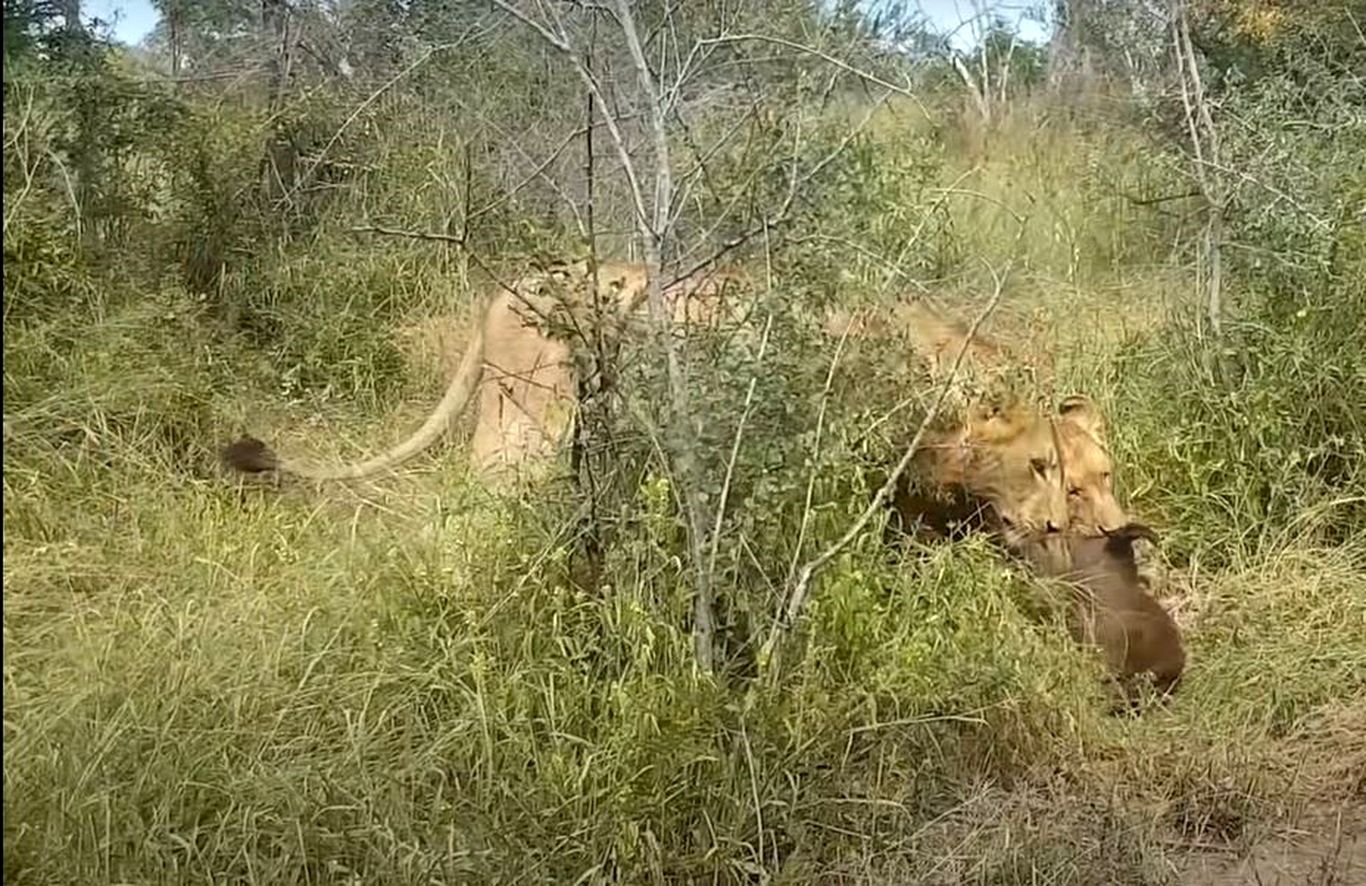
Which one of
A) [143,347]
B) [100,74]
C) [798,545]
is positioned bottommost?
[798,545]

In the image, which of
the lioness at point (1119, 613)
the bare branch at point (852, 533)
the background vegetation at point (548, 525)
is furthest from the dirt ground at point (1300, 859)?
the bare branch at point (852, 533)

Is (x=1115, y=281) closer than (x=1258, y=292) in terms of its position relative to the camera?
No

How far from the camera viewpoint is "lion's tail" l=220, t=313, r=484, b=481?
2.22 metres

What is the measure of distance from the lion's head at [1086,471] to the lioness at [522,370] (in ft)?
2.99

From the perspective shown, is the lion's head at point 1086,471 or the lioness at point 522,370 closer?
the lioness at point 522,370

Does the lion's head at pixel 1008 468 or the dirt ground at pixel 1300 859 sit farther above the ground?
the lion's head at pixel 1008 468

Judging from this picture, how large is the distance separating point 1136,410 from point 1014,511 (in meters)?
0.66

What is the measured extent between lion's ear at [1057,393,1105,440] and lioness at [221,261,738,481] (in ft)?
3.12

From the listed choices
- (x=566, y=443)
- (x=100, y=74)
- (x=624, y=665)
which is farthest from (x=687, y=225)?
(x=100, y=74)

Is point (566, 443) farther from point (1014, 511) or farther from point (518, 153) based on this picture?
point (1014, 511)

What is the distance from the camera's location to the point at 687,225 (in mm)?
2258

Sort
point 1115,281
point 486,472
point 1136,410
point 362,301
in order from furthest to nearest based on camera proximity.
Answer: point 1115,281, point 1136,410, point 362,301, point 486,472

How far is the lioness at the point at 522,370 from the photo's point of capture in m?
2.23

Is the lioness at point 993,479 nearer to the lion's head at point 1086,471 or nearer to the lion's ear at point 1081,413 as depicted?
the lion's head at point 1086,471
